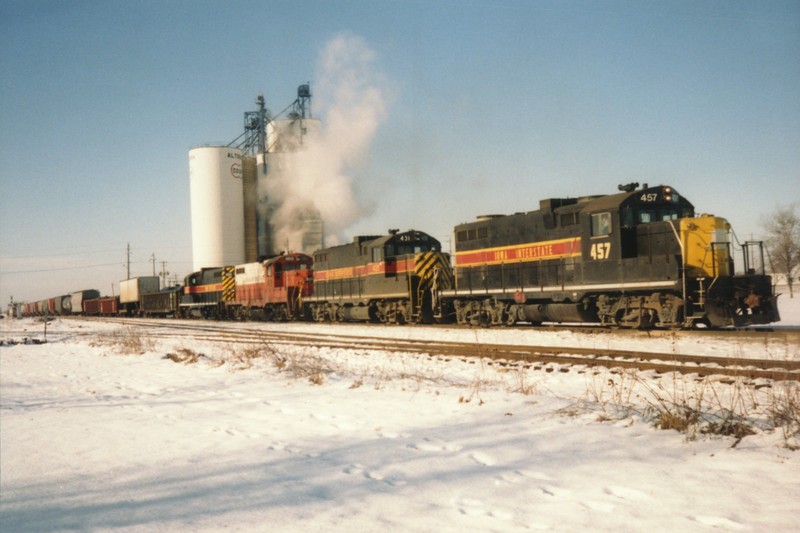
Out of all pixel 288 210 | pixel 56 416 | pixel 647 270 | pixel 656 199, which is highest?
pixel 288 210

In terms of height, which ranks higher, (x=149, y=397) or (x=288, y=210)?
(x=288, y=210)

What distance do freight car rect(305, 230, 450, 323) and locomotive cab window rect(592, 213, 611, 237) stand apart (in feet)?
23.3

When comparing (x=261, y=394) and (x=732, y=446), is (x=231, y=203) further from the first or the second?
(x=732, y=446)

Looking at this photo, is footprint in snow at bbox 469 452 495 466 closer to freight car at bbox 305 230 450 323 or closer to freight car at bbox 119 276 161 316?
freight car at bbox 305 230 450 323

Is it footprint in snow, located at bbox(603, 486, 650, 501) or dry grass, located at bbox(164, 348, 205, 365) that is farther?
dry grass, located at bbox(164, 348, 205, 365)

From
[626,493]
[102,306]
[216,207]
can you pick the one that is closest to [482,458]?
[626,493]

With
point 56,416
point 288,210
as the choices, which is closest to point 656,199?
point 56,416

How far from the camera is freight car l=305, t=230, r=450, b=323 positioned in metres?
22.8

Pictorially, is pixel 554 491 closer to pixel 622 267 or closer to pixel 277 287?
pixel 622 267

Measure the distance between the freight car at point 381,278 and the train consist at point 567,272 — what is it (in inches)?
1.8

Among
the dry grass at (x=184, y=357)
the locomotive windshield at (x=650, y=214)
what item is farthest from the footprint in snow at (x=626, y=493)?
the locomotive windshield at (x=650, y=214)

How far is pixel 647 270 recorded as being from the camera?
14969 mm

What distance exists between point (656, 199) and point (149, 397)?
13.0 metres

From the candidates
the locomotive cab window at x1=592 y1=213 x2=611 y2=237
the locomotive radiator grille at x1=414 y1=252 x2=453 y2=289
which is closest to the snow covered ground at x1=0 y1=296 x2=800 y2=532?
the locomotive cab window at x1=592 y1=213 x2=611 y2=237
